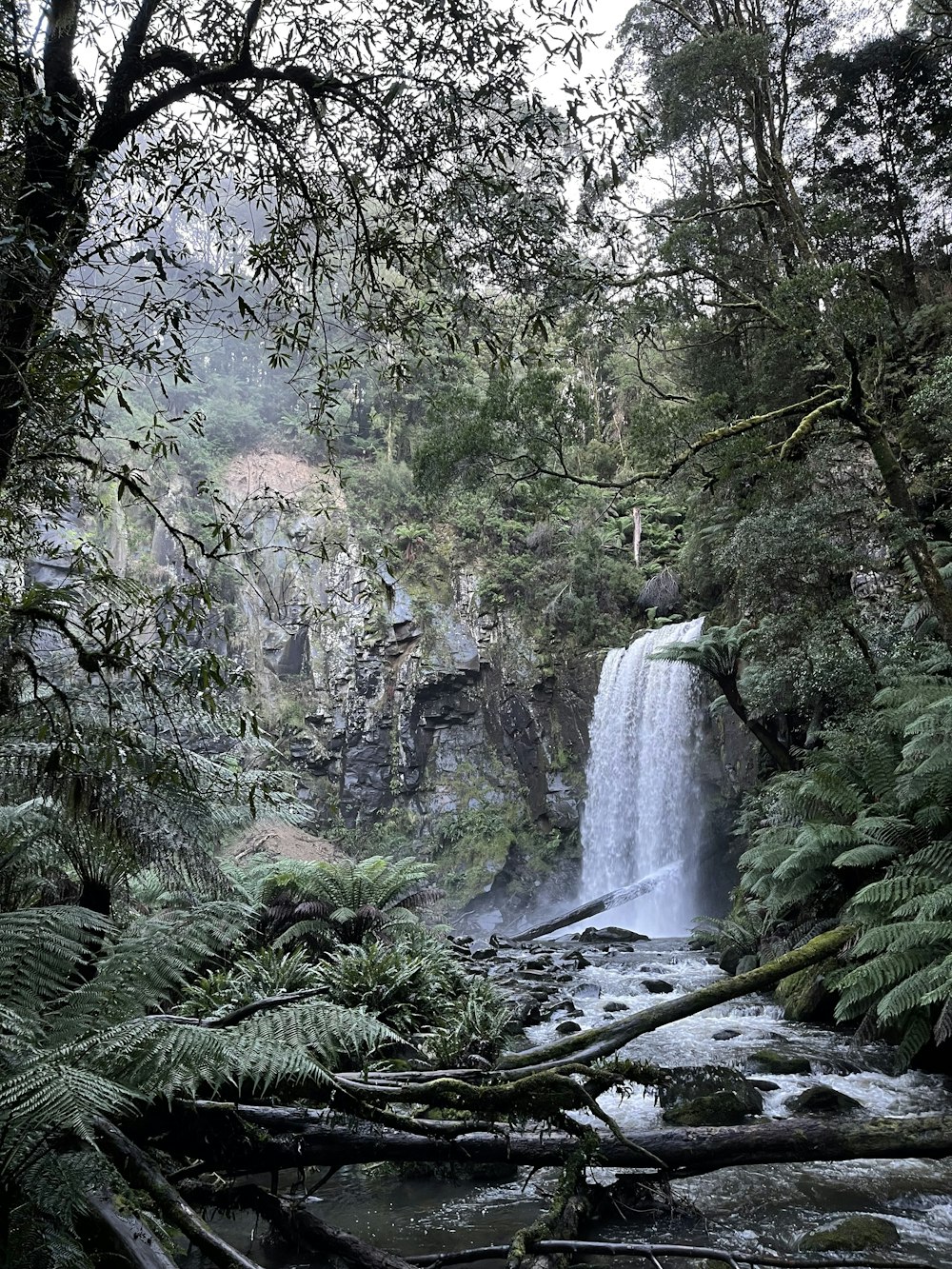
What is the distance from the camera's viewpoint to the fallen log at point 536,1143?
2309 millimetres

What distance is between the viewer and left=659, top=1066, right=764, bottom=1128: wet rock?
450cm

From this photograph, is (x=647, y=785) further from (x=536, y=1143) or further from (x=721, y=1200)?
(x=536, y=1143)

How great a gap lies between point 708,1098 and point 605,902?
10.1m

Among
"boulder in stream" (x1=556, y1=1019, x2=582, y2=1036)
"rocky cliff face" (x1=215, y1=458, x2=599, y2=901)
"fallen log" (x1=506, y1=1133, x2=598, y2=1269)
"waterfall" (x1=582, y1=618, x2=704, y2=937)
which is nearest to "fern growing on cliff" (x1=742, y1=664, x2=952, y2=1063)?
"boulder in stream" (x1=556, y1=1019, x2=582, y2=1036)

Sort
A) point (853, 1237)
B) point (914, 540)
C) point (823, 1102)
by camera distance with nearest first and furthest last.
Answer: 1. point (853, 1237)
2. point (823, 1102)
3. point (914, 540)

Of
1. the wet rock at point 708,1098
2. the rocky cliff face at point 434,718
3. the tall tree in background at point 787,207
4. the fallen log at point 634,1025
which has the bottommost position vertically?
the wet rock at point 708,1098

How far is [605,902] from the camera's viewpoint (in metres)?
14.4

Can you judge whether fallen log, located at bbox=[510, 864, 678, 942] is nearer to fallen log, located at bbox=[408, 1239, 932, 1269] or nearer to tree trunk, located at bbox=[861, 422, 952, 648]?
tree trunk, located at bbox=[861, 422, 952, 648]

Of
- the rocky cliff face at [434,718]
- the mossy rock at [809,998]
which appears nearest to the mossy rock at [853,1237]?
the mossy rock at [809,998]

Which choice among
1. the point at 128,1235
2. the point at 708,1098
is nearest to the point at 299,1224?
the point at 128,1235

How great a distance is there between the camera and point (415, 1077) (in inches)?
99.8

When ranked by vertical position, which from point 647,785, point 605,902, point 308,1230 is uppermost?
point 647,785

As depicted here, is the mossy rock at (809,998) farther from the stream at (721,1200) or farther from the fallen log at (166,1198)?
the fallen log at (166,1198)

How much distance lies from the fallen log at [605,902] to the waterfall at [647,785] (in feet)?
0.44
